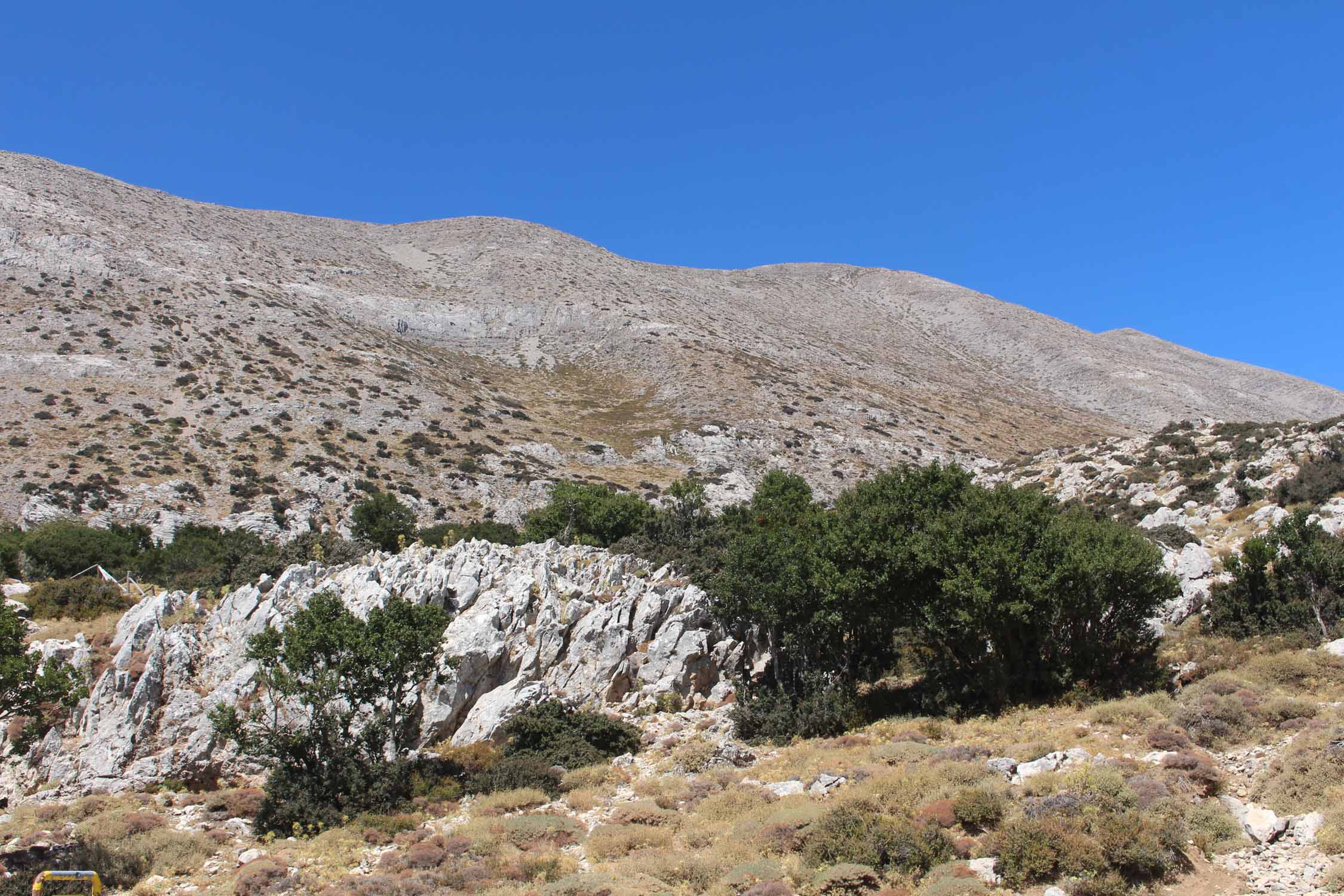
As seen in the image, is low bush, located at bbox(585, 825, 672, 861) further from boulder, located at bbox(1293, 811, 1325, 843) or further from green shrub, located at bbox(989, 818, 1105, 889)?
boulder, located at bbox(1293, 811, 1325, 843)

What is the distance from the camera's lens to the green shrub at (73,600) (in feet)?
98.5

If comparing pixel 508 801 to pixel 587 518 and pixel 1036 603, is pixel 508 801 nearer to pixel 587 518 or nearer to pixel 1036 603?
pixel 1036 603

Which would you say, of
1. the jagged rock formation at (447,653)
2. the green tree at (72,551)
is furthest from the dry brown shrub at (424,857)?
the green tree at (72,551)

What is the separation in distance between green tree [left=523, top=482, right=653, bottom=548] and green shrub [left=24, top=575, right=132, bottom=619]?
20.6 m

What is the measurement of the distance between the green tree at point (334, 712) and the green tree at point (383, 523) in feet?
82.6

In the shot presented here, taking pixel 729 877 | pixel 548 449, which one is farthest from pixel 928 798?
pixel 548 449

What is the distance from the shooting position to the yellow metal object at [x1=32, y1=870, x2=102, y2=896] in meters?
13.9

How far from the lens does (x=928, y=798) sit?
51.9 feet

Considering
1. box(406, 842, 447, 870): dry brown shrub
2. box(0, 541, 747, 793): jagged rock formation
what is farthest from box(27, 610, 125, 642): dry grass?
box(406, 842, 447, 870): dry brown shrub

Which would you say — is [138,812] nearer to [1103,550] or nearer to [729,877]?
[729,877]

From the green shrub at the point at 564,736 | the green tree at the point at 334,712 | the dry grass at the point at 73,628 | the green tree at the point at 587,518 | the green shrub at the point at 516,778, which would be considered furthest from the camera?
the green tree at the point at 587,518

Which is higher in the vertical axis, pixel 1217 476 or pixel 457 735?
pixel 1217 476

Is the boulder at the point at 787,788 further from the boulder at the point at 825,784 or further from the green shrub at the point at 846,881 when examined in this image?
the green shrub at the point at 846,881

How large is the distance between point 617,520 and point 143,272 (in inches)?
2671
